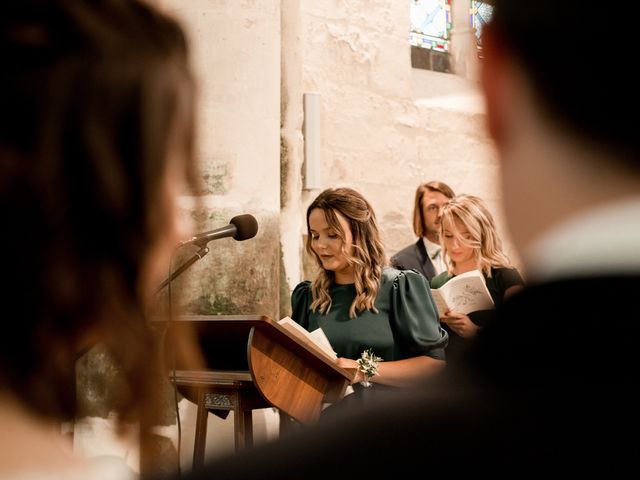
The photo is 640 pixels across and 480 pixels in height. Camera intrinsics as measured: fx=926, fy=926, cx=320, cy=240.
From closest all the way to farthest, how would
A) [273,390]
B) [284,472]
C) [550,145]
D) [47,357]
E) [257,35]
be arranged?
1. [284,472]
2. [550,145]
3. [47,357]
4. [273,390]
5. [257,35]

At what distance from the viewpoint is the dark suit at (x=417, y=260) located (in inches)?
244

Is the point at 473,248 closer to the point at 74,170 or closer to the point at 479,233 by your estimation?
the point at 479,233

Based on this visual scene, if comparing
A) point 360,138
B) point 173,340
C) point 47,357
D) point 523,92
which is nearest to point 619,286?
point 523,92

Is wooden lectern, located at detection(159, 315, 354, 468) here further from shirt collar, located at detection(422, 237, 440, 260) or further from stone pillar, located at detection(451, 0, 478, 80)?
stone pillar, located at detection(451, 0, 478, 80)

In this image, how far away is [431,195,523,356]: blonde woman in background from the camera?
4.83 m

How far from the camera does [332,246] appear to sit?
15.2 ft

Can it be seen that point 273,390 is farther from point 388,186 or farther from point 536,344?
point 388,186

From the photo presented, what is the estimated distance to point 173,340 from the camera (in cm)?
109

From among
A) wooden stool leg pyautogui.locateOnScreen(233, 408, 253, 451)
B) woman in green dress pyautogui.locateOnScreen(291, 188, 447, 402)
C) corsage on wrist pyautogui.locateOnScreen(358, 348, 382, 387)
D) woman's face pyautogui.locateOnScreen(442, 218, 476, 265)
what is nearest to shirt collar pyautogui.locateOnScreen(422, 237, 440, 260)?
woman's face pyautogui.locateOnScreen(442, 218, 476, 265)

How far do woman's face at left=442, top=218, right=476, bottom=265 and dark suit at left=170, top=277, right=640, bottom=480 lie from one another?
14.6 feet

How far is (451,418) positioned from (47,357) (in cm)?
39

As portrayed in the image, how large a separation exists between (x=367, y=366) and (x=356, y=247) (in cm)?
66

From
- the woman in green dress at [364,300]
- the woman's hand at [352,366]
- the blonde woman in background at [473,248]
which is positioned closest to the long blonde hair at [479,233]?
the blonde woman in background at [473,248]

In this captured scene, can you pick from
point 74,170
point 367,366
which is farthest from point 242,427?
point 74,170
